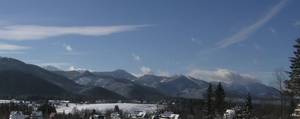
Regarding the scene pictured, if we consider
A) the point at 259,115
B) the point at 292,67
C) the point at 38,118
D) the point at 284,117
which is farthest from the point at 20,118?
the point at 292,67

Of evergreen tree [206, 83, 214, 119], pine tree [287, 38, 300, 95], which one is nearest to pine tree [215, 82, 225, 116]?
evergreen tree [206, 83, 214, 119]

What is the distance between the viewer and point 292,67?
58.6 m

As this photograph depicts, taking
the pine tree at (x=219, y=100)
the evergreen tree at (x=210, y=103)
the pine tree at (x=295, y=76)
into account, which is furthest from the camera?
the evergreen tree at (x=210, y=103)

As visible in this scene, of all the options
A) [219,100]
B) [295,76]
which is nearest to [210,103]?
[219,100]

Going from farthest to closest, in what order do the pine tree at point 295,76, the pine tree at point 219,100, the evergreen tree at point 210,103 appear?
the evergreen tree at point 210,103 < the pine tree at point 219,100 < the pine tree at point 295,76

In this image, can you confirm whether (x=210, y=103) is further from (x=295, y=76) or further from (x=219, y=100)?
(x=295, y=76)

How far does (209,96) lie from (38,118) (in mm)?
92482

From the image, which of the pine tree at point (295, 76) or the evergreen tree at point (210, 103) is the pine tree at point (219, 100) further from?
the pine tree at point (295, 76)

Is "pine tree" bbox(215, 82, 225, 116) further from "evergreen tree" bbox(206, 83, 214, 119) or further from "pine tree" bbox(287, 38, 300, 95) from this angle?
"pine tree" bbox(287, 38, 300, 95)

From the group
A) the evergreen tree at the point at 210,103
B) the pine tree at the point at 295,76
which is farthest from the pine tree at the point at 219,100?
the pine tree at the point at 295,76

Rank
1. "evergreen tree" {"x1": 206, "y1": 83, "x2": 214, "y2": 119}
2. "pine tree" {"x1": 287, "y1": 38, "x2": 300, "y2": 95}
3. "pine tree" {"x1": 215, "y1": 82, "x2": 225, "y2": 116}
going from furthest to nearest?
"evergreen tree" {"x1": 206, "y1": 83, "x2": 214, "y2": 119} → "pine tree" {"x1": 215, "y1": 82, "x2": 225, "y2": 116} → "pine tree" {"x1": 287, "y1": 38, "x2": 300, "y2": 95}

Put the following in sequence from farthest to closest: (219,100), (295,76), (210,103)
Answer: (210,103)
(219,100)
(295,76)

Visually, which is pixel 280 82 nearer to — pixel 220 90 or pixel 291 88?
pixel 291 88

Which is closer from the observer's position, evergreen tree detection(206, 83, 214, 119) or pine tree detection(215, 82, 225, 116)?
pine tree detection(215, 82, 225, 116)
